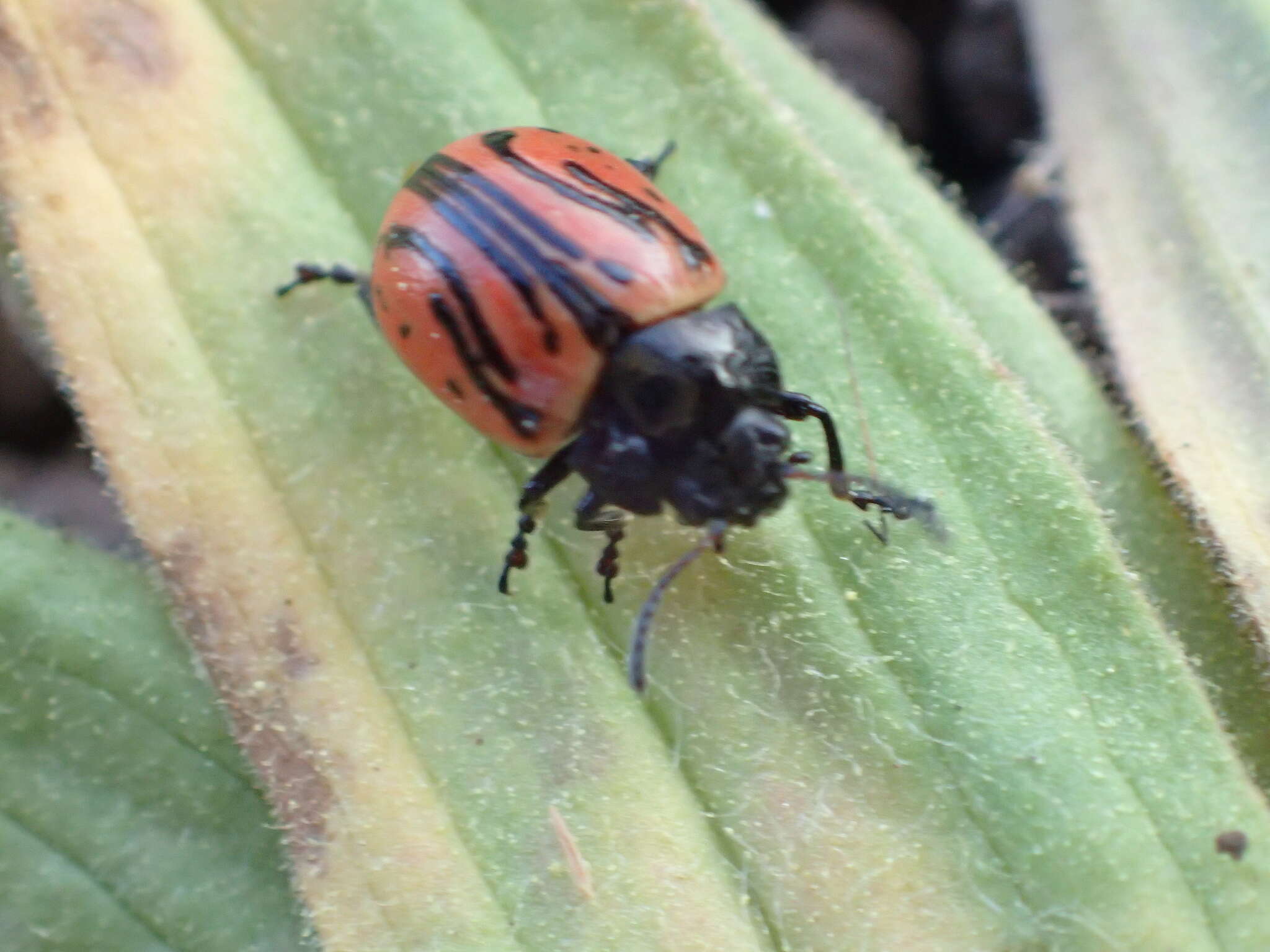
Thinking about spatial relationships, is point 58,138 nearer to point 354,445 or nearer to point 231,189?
point 231,189

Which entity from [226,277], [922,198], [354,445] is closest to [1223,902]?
[922,198]

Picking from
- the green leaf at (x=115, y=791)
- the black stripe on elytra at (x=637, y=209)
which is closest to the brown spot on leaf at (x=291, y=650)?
the green leaf at (x=115, y=791)

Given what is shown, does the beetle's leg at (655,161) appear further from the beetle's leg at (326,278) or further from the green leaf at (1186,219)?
the green leaf at (1186,219)

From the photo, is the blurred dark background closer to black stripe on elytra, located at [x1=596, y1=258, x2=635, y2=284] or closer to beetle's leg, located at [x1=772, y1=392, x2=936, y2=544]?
beetle's leg, located at [x1=772, y1=392, x2=936, y2=544]

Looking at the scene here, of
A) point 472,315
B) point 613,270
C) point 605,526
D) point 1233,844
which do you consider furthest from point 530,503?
point 1233,844

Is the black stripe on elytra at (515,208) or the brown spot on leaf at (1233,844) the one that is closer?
the brown spot on leaf at (1233,844)

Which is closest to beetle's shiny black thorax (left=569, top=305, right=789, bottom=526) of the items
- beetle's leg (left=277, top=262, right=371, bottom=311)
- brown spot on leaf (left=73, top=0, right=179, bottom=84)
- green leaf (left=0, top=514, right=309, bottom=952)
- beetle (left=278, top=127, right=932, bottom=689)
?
beetle (left=278, top=127, right=932, bottom=689)
